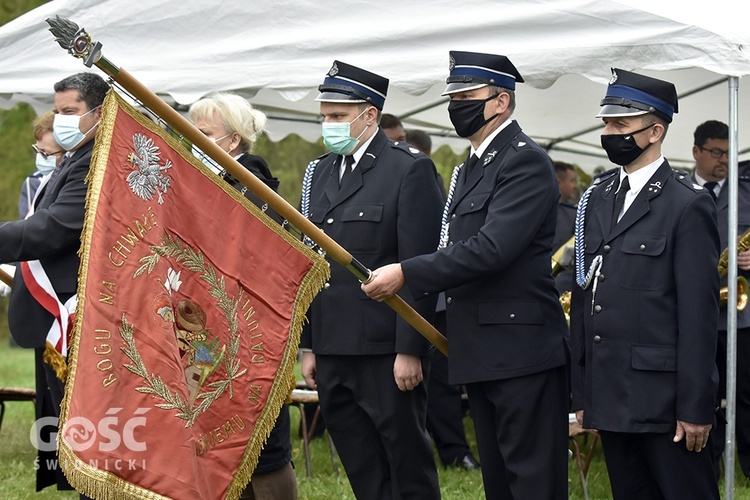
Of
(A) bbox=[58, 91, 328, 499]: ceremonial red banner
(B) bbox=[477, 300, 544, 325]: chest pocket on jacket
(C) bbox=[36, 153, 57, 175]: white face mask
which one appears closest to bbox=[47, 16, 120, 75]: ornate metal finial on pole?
(A) bbox=[58, 91, 328, 499]: ceremonial red banner

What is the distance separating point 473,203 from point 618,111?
0.66 metres

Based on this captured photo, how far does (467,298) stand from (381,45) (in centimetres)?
219

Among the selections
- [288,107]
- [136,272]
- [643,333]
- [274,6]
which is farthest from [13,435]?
[643,333]

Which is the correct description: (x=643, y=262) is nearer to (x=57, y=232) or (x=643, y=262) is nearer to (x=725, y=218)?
(x=57, y=232)

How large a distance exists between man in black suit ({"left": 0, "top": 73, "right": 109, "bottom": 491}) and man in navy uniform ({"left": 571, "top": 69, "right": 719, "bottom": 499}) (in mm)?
2157

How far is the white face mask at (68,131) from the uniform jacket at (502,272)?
1631 millimetres

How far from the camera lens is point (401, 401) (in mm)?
4754

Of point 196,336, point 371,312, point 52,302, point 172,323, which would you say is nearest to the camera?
point 172,323

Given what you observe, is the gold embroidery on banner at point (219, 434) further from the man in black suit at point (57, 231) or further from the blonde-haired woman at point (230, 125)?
the blonde-haired woman at point (230, 125)

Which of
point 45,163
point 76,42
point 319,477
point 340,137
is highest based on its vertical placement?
point 76,42

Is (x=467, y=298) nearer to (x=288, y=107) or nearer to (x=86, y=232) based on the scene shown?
(x=86, y=232)

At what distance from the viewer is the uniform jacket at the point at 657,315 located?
4.13 m

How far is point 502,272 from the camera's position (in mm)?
4434

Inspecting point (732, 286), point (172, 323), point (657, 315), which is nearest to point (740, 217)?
point (732, 286)
